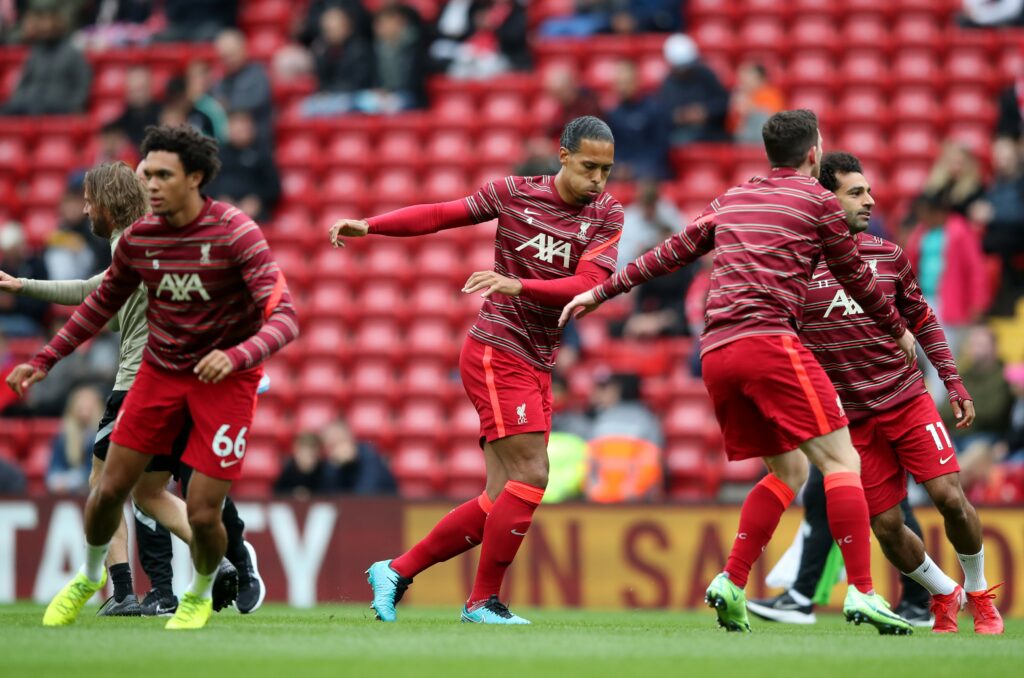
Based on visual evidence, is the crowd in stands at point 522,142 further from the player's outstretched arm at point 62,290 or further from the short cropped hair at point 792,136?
the short cropped hair at point 792,136

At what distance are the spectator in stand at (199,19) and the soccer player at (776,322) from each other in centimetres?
1182

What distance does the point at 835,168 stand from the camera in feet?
25.2

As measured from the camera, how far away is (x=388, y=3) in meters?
16.2

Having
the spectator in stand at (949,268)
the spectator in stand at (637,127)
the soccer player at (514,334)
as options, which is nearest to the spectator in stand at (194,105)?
the spectator in stand at (637,127)

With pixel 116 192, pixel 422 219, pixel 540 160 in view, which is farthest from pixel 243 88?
pixel 422 219

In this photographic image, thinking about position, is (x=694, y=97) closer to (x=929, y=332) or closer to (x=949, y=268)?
(x=949, y=268)

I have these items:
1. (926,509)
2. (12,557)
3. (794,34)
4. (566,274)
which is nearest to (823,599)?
(926,509)

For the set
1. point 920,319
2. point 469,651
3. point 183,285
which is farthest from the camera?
point 920,319

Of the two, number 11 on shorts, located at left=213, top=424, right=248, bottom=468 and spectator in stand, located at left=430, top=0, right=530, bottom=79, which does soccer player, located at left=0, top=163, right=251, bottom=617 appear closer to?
number 11 on shorts, located at left=213, top=424, right=248, bottom=468

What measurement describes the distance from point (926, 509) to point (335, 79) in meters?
8.79

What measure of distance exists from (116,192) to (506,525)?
8.67ft

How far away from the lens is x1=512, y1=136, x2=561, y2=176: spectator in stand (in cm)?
1408

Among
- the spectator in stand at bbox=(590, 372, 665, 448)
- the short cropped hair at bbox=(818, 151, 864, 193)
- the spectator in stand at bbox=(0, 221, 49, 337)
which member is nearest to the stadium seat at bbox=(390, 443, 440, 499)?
the spectator in stand at bbox=(590, 372, 665, 448)

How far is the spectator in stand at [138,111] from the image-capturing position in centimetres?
1634
